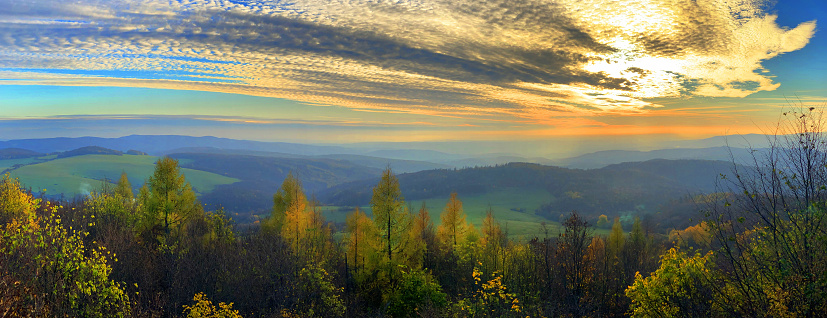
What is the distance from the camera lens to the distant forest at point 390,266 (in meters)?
13.9

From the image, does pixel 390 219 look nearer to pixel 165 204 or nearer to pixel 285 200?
pixel 285 200

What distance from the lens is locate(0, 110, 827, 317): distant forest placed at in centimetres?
1387

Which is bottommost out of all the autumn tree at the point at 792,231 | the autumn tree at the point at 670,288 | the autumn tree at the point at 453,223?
the autumn tree at the point at 453,223

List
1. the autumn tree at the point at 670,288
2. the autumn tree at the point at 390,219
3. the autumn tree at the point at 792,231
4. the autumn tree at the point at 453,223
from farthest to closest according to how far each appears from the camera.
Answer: the autumn tree at the point at 453,223
the autumn tree at the point at 390,219
the autumn tree at the point at 670,288
the autumn tree at the point at 792,231

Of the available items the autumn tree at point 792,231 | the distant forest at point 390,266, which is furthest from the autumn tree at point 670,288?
the autumn tree at point 792,231

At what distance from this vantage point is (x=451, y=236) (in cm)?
5900

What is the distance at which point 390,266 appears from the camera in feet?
112

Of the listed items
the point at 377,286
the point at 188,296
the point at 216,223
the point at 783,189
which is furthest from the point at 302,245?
the point at 783,189

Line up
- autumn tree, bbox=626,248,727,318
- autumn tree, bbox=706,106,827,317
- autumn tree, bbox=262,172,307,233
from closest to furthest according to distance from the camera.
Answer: autumn tree, bbox=706,106,827,317 → autumn tree, bbox=626,248,727,318 → autumn tree, bbox=262,172,307,233

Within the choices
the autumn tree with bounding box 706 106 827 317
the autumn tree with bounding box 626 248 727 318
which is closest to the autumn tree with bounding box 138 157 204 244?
the autumn tree with bounding box 626 248 727 318

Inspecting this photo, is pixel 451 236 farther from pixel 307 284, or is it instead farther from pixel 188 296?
pixel 188 296

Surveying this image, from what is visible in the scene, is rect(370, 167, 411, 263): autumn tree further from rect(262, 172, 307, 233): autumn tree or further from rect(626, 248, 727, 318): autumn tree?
rect(626, 248, 727, 318): autumn tree

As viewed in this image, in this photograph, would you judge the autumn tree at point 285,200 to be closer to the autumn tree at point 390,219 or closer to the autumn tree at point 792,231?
the autumn tree at point 390,219

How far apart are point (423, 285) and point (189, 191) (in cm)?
2717
